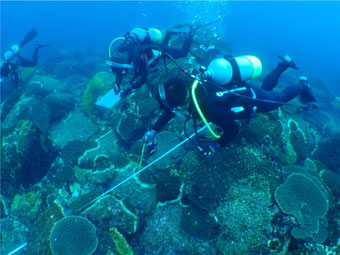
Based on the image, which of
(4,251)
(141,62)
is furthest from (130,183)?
(4,251)

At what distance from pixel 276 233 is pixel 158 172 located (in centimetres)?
308

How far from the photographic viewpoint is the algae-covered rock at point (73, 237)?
12.6 feet

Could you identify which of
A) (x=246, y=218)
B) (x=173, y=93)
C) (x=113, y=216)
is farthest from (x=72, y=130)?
(x=246, y=218)

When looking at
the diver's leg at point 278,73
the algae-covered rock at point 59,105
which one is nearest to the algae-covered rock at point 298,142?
the diver's leg at point 278,73

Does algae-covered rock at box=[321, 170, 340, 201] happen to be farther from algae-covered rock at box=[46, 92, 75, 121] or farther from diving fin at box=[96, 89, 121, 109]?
algae-covered rock at box=[46, 92, 75, 121]

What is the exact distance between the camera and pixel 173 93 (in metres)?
3.25

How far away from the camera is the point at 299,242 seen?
384cm

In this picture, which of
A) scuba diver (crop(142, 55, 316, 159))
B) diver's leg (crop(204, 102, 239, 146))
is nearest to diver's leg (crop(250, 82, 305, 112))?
scuba diver (crop(142, 55, 316, 159))

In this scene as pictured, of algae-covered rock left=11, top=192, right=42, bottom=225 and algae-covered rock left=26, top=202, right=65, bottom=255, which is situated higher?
algae-covered rock left=26, top=202, right=65, bottom=255

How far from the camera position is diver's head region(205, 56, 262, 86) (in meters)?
3.73

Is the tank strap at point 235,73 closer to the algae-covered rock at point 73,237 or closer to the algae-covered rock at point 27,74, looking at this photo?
the algae-covered rock at point 73,237

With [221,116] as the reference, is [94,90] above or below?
below

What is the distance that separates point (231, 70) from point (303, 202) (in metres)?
3.11

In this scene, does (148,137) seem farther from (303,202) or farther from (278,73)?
(278,73)
